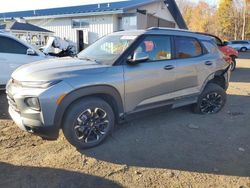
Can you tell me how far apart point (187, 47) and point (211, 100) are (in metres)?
1.49

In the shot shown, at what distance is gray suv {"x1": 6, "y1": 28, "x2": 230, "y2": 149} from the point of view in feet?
12.4

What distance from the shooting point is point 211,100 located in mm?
6203

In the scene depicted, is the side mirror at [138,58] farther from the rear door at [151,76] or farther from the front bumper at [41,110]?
the front bumper at [41,110]

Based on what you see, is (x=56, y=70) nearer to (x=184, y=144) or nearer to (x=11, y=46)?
(x=184, y=144)

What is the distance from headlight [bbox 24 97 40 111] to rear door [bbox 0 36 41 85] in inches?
168

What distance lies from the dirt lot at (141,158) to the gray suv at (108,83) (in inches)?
15.7

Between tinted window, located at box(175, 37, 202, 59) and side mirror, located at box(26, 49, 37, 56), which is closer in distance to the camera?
tinted window, located at box(175, 37, 202, 59)

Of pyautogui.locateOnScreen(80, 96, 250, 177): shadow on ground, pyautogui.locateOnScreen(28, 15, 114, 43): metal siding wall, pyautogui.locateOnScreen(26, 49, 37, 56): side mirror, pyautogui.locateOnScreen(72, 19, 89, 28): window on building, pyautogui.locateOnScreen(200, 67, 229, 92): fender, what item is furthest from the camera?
pyautogui.locateOnScreen(72, 19, 89, 28): window on building

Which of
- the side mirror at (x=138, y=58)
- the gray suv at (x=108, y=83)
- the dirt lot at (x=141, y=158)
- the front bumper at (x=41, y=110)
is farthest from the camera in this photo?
the side mirror at (x=138, y=58)

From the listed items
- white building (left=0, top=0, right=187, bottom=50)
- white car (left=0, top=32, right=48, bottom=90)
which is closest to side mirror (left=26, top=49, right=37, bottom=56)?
white car (left=0, top=32, right=48, bottom=90)

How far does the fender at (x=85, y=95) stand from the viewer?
12.5 feet

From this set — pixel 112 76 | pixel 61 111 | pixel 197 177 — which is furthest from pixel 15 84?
pixel 197 177

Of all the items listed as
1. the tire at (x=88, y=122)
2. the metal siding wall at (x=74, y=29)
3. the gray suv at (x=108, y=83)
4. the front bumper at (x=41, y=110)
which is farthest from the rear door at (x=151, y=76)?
the metal siding wall at (x=74, y=29)

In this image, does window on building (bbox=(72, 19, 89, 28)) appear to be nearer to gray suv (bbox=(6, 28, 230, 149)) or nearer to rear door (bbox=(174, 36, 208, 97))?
gray suv (bbox=(6, 28, 230, 149))
